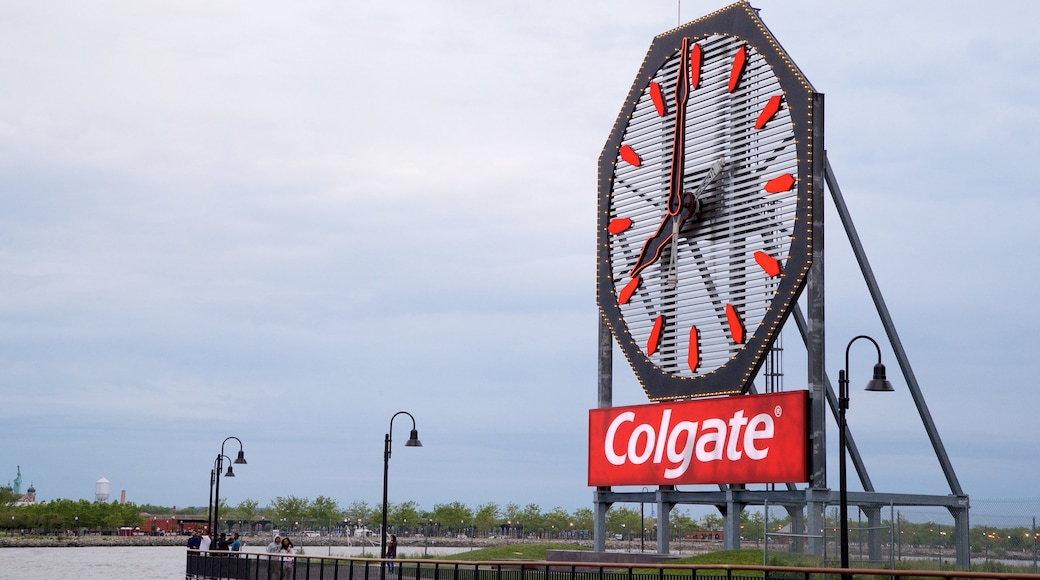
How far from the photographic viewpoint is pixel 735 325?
43938mm

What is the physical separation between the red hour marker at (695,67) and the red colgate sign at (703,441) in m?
11.3

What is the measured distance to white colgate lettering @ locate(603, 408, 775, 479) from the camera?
42.5 metres

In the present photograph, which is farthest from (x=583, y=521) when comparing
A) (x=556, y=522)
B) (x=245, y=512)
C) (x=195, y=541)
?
(x=195, y=541)

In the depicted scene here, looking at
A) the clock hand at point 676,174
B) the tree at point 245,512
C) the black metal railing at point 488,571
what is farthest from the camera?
the tree at point 245,512

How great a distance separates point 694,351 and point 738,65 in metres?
9.83

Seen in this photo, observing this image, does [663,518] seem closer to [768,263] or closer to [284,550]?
[768,263]

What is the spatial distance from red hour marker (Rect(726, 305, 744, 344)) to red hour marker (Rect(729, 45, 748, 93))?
765cm

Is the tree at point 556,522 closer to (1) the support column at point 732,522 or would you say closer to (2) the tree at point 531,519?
(2) the tree at point 531,519

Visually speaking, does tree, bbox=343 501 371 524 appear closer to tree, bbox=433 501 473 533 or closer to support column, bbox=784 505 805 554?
tree, bbox=433 501 473 533

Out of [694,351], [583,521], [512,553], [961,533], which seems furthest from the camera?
[583,521]

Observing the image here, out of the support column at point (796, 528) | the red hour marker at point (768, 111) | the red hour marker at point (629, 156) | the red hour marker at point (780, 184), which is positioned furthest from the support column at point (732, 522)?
the red hour marker at point (629, 156)

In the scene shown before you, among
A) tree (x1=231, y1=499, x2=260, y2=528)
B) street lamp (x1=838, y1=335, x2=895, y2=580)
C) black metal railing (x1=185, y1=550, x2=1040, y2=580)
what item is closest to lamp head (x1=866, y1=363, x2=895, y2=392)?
street lamp (x1=838, y1=335, x2=895, y2=580)

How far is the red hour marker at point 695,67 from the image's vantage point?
47.1 m

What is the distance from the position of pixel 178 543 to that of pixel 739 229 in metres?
134
